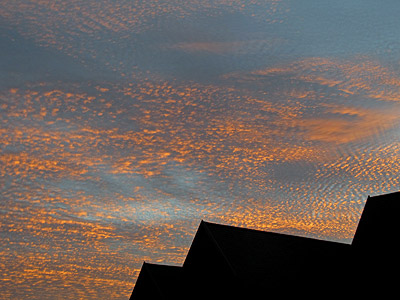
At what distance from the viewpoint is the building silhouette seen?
33.5m

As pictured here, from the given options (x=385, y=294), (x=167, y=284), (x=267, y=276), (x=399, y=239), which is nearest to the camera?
(x=385, y=294)

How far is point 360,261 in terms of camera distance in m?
34.7

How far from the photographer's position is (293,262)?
124 ft

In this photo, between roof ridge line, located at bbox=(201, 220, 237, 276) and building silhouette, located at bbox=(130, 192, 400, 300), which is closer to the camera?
building silhouette, located at bbox=(130, 192, 400, 300)

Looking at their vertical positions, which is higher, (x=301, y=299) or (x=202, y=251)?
(x=202, y=251)

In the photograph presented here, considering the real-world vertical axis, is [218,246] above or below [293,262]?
below

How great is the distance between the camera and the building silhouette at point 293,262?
3347 cm

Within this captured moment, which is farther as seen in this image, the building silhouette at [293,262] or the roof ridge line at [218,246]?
the roof ridge line at [218,246]

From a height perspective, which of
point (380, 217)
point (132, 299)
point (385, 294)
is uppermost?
point (380, 217)

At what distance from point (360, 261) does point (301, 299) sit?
15.1 feet

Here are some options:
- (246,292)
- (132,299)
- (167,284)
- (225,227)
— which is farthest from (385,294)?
(132,299)

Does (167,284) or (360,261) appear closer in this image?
(360,261)

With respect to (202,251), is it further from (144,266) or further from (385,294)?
(385,294)

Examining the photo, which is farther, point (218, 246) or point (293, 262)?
point (293, 262)
